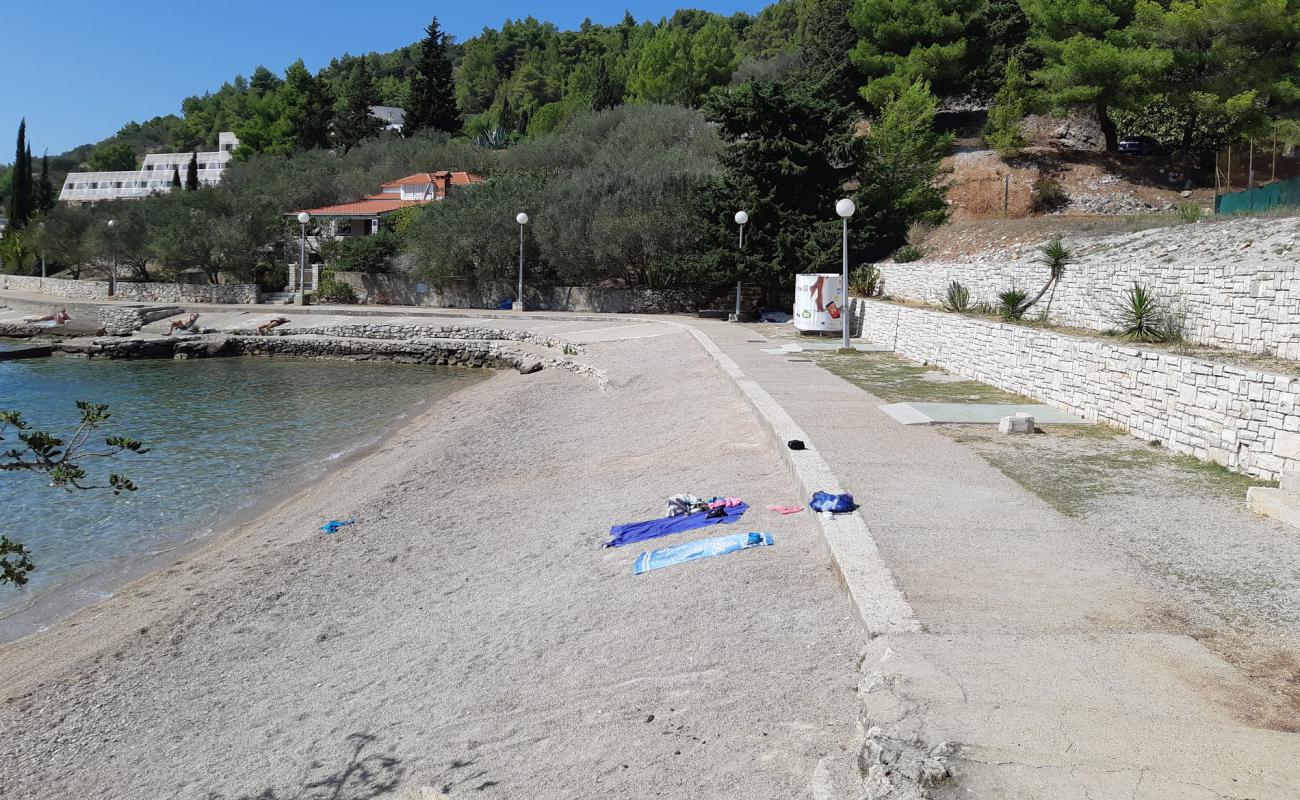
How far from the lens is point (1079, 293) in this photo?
1638cm

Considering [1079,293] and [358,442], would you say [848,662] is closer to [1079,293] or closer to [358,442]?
[1079,293]

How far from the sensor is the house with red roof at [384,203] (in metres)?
50.8

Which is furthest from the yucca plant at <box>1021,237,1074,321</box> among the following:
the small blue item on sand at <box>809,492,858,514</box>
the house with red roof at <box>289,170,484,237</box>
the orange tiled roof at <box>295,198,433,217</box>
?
the orange tiled roof at <box>295,198,433,217</box>

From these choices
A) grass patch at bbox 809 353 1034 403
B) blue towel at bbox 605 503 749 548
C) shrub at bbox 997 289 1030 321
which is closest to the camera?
blue towel at bbox 605 503 749 548

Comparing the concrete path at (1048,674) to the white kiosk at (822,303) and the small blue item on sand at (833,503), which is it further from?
the white kiosk at (822,303)

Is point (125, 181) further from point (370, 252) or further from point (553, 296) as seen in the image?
point (553, 296)

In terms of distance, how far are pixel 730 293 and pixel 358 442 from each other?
21447mm

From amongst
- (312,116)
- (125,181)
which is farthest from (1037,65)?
(125,181)

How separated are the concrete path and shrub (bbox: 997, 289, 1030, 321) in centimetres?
1113

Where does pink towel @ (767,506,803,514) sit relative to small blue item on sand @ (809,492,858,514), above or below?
below

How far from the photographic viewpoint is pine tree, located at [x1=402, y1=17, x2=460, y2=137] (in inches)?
3017

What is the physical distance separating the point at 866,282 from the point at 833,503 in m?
23.8

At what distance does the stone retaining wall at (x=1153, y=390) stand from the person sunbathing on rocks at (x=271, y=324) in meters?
27.9

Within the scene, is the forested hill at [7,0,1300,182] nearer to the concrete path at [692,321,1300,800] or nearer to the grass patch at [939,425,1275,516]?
the grass patch at [939,425,1275,516]
